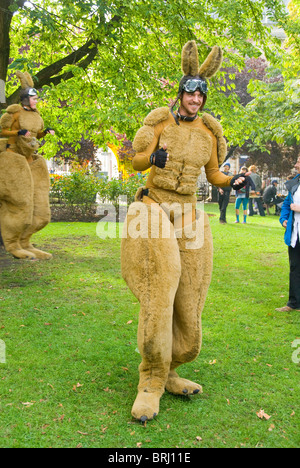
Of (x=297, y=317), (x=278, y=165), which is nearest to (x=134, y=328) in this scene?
(x=297, y=317)

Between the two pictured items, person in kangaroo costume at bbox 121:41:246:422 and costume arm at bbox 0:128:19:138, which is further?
costume arm at bbox 0:128:19:138

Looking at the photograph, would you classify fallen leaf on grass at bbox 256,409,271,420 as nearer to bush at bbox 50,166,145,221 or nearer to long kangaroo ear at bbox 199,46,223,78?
long kangaroo ear at bbox 199,46,223,78

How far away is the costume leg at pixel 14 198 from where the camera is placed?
8.20m

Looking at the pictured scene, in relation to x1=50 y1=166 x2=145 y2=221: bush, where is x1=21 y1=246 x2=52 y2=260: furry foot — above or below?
below

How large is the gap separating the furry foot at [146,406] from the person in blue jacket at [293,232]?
3.60 meters

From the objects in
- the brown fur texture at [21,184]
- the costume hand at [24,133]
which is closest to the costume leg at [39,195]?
the brown fur texture at [21,184]

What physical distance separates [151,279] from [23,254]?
5681 millimetres

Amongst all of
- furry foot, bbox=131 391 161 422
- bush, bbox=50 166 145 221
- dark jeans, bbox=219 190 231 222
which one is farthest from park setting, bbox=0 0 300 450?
bush, bbox=50 166 145 221

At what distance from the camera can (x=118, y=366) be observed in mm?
4758

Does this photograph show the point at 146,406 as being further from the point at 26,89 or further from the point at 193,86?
the point at 26,89

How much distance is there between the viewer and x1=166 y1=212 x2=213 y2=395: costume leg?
384 centimetres

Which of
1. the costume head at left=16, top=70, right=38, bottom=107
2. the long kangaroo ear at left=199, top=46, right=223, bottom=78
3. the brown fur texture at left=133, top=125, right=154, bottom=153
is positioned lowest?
the brown fur texture at left=133, top=125, right=154, bottom=153

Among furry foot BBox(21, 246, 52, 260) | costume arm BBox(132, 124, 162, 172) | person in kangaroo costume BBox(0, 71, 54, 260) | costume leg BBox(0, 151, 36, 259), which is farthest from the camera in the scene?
furry foot BBox(21, 246, 52, 260)

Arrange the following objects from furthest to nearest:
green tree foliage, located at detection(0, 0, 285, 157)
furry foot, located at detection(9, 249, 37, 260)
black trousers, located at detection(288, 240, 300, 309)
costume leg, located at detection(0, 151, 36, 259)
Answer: furry foot, located at detection(9, 249, 37, 260) → green tree foliage, located at detection(0, 0, 285, 157) → costume leg, located at detection(0, 151, 36, 259) → black trousers, located at detection(288, 240, 300, 309)
